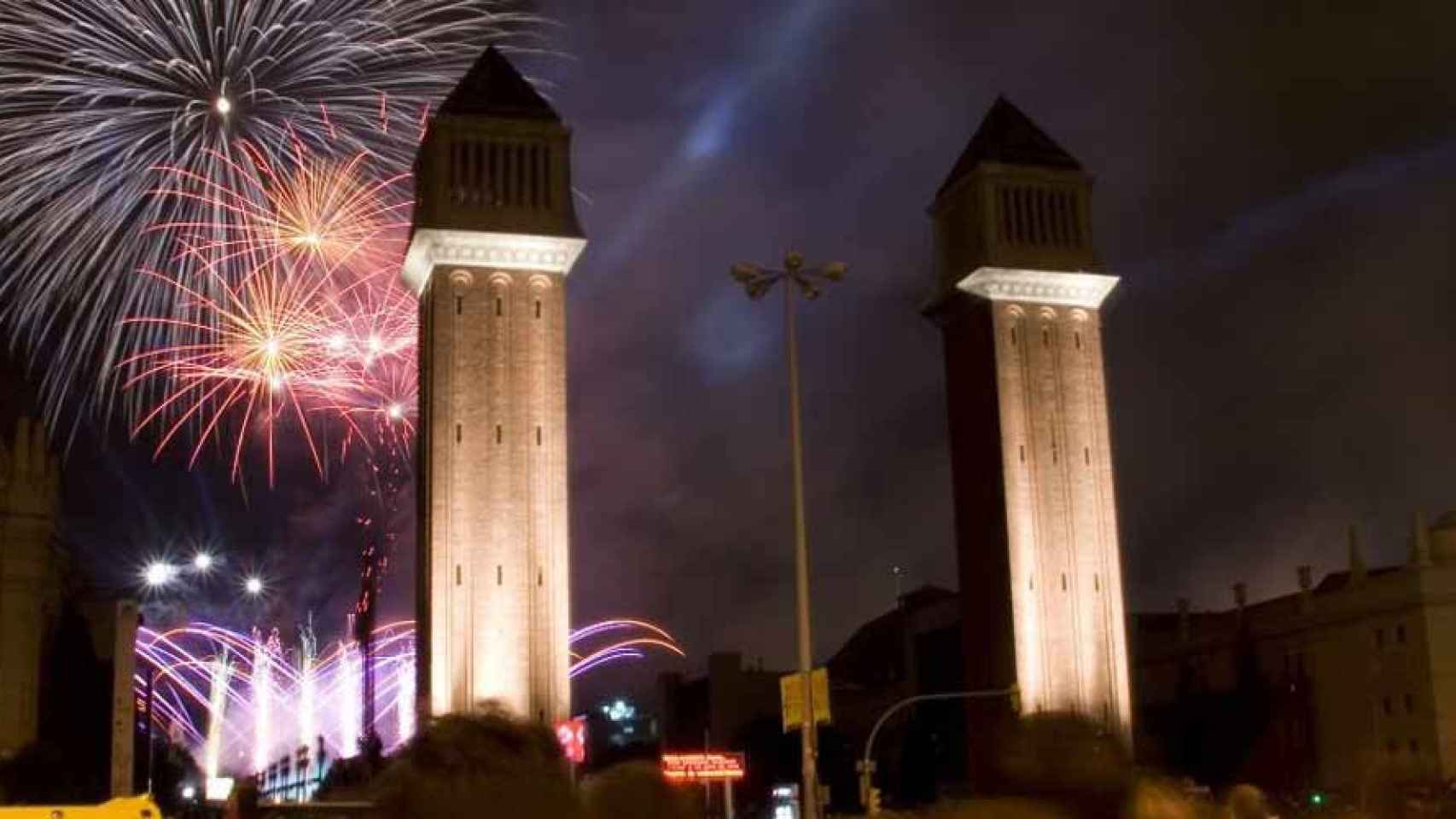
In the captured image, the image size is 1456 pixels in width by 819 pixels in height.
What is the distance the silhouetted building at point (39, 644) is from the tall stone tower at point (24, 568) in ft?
0.10

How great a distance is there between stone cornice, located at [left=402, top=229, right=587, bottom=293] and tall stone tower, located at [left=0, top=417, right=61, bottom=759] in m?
15.8

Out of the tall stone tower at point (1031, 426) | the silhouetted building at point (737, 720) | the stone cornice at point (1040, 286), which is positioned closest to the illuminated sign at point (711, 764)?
the tall stone tower at point (1031, 426)

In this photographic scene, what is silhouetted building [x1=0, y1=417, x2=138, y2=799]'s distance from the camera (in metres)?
59.5

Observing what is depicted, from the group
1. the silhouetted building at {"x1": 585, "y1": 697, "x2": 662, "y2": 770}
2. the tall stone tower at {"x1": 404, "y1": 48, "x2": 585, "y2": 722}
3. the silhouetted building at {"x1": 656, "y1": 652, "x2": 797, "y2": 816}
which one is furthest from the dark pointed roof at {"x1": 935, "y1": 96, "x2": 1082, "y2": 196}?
the silhouetted building at {"x1": 585, "y1": 697, "x2": 662, "y2": 770}

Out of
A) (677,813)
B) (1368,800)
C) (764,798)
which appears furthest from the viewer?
(764,798)

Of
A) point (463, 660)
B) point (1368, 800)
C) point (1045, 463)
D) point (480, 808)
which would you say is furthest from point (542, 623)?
point (480, 808)

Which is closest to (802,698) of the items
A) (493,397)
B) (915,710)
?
(493,397)

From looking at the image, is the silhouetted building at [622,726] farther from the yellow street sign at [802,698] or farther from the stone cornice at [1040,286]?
the yellow street sign at [802,698]

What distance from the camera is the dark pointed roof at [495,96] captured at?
211 feet

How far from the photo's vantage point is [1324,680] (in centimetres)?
7062

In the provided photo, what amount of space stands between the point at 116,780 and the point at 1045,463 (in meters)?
48.5

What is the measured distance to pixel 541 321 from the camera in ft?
207

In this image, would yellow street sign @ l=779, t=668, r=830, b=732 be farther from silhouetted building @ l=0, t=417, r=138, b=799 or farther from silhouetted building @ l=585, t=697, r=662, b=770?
silhouetted building @ l=585, t=697, r=662, b=770

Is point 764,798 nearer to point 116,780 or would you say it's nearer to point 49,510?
point 49,510
